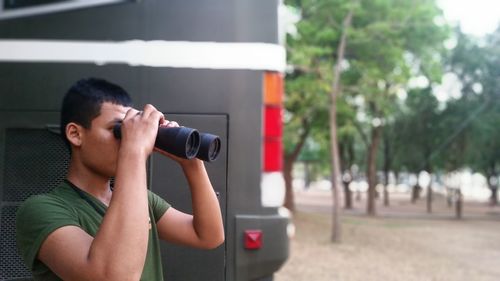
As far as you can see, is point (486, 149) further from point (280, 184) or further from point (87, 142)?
point (87, 142)

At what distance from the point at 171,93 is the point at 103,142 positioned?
1.31 m

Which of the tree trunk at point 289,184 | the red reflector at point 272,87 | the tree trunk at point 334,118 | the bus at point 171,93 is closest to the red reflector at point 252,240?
the bus at point 171,93

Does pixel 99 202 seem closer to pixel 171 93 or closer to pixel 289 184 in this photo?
pixel 171 93

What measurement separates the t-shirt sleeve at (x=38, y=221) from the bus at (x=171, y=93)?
4.08ft

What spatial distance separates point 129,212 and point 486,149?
23370 mm

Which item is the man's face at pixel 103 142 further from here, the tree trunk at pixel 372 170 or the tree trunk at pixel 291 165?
the tree trunk at pixel 372 170

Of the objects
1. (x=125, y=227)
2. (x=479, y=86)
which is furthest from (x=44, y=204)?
(x=479, y=86)

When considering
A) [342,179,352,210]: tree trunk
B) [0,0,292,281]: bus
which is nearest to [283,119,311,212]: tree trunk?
[342,179,352,210]: tree trunk

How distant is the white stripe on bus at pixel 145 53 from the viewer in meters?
2.65

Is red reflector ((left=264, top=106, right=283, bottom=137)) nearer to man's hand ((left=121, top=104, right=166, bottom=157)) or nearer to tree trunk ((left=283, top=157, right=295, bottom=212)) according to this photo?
man's hand ((left=121, top=104, right=166, bottom=157))

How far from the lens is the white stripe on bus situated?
2.65m

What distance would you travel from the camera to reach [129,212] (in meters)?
1.28

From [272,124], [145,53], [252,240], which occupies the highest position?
[145,53]

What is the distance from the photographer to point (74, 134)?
1.46 meters
